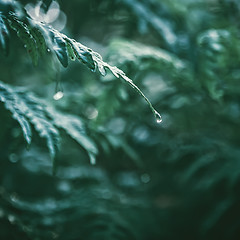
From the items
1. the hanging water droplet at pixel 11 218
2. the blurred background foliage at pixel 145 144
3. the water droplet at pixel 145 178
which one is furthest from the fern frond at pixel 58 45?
the water droplet at pixel 145 178

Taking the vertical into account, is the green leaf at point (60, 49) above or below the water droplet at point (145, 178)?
above

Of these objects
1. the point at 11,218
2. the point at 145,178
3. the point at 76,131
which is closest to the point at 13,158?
the point at 11,218

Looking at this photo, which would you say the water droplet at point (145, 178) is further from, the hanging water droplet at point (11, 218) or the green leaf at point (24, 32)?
the green leaf at point (24, 32)

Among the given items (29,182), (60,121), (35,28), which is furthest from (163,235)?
A: (35,28)

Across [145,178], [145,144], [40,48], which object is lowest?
[145,178]

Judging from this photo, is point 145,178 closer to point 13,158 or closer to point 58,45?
point 13,158

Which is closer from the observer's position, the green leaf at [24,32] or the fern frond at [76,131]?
the green leaf at [24,32]

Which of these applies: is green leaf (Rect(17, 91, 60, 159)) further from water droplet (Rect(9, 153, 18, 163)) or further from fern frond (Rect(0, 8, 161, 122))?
water droplet (Rect(9, 153, 18, 163))

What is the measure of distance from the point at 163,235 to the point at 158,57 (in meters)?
0.67

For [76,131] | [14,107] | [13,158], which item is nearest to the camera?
[14,107]

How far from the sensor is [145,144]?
1.12 metres

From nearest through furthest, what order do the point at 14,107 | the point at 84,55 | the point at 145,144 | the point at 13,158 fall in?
1. the point at 84,55
2. the point at 14,107
3. the point at 13,158
4. the point at 145,144

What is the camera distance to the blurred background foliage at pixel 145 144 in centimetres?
84

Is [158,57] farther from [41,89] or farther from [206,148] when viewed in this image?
[41,89]
